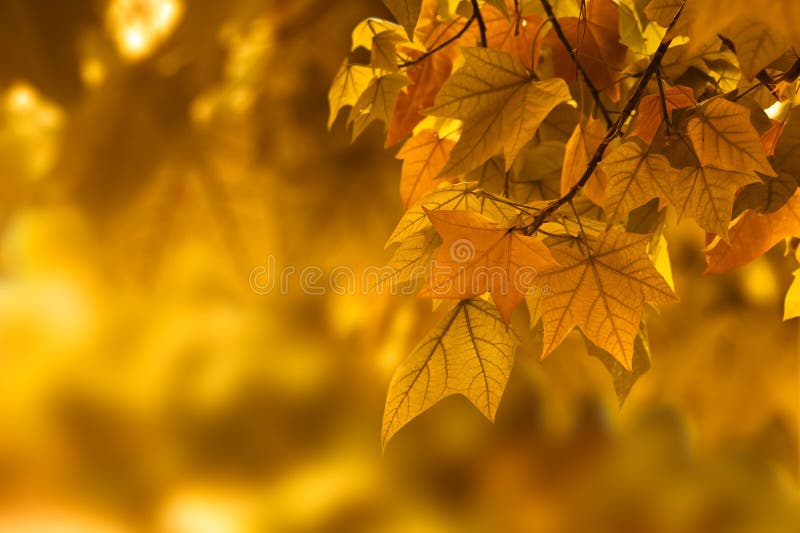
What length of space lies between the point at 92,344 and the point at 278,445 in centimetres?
53

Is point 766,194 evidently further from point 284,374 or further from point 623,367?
point 284,374

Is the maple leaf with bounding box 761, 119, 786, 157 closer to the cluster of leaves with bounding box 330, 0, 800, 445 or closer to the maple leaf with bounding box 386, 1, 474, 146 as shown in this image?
the cluster of leaves with bounding box 330, 0, 800, 445

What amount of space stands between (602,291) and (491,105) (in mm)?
67

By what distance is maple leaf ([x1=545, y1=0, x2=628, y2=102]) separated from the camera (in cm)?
27

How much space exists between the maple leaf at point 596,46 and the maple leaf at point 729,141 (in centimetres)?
→ 5

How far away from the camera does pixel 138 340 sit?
2.00 m

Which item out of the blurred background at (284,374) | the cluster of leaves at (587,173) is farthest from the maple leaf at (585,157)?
the blurred background at (284,374)

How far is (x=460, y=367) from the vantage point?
0.24m

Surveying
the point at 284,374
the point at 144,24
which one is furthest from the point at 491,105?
the point at 284,374

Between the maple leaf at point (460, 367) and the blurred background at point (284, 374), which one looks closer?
the maple leaf at point (460, 367)

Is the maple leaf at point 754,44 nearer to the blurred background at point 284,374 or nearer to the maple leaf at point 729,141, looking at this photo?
the maple leaf at point 729,141

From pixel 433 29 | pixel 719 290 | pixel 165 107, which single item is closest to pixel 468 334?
pixel 433 29

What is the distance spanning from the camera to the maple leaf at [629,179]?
231 mm

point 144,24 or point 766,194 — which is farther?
point 144,24
